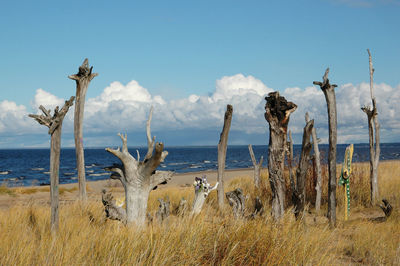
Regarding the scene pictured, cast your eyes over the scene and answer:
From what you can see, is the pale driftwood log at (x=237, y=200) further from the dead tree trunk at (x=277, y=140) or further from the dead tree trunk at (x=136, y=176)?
the dead tree trunk at (x=136, y=176)

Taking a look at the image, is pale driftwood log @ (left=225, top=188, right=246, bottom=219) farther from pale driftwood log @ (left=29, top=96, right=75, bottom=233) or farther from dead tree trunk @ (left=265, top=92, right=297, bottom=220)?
pale driftwood log @ (left=29, top=96, right=75, bottom=233)

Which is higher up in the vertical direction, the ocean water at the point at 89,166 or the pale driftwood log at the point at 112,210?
the pale driftwood log at the point at 112,210

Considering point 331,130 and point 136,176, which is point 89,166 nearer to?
point 331,130

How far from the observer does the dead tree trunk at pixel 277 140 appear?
25.3ft

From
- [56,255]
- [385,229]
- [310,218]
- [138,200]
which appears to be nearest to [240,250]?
[56,255]

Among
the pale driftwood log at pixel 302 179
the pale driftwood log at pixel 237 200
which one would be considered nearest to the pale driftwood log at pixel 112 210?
the pale driftwood log at pixel 237 200

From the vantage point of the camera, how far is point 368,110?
11430 millimetres

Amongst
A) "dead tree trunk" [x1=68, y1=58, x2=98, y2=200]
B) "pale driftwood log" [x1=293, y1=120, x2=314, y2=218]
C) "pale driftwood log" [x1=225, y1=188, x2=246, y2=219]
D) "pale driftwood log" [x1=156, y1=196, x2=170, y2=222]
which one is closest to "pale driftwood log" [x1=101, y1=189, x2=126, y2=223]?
"pale driftwood log" [x1=156, y1=196, x2=170, y2=222]

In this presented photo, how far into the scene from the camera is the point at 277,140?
25.4 feet

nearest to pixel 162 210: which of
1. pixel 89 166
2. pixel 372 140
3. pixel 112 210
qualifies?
pixel 112 210

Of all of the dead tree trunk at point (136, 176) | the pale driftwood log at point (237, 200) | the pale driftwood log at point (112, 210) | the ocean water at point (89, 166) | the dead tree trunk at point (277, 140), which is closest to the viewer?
the pale driftwood log at point (112, 210)

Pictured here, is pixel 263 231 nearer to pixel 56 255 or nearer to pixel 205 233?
pixel 205 233

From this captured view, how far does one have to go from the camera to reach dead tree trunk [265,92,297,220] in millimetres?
7719

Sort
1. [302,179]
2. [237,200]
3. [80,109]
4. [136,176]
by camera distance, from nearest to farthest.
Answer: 1. [136,176]
2. [237,200]
3. [302,179]
4. [80,109]
